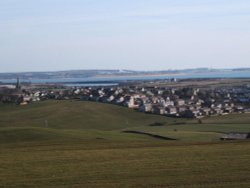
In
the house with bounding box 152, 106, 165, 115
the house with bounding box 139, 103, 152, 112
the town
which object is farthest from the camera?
the house with bounding box 139, 103, 152, 112

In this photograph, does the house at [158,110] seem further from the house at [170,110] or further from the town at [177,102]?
the house at [170,110]

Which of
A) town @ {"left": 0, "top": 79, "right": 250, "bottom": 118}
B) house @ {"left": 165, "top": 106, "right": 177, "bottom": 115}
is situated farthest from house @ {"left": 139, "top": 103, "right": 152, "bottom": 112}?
house @ {"left": 165, "top": 106, "right": 177, "bottom": 115}

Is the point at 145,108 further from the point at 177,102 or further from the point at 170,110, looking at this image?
the point at 177,102

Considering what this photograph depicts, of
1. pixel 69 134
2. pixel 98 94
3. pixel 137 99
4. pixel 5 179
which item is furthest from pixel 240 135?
pixel 98 94

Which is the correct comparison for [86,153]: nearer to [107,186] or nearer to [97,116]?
[107,186]

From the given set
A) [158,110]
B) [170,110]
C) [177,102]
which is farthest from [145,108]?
[177,102]

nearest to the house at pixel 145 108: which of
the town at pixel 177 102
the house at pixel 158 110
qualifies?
the town at pixel 177 102

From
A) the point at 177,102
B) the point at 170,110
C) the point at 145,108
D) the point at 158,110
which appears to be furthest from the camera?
the point at 177,102

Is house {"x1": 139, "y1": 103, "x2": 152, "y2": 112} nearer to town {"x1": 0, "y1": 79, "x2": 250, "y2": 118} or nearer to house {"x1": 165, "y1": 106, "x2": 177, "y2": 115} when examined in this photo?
town {"x1": 0, "y1": 79, "x2": 250, "y2": 118}

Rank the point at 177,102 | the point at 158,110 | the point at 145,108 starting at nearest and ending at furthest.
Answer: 1. the point at 158,110
2. the point at 145,108
3. the point at 177,102

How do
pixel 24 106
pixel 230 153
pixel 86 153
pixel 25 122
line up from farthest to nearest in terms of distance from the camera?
1. pixel 24 106
2. pixel 25 122
3. pixel 86 153
4. pixel 230 153

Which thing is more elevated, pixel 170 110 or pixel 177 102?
pixel 170 110
